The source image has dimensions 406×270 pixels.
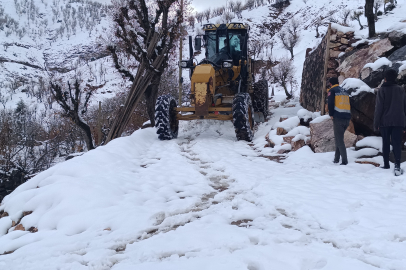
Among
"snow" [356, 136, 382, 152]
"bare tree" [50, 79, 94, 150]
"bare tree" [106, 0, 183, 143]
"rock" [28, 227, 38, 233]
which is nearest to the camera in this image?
"rock" [28, 227, 38, 233]

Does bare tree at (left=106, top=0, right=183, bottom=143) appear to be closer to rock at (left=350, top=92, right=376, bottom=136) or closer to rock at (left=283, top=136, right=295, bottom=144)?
rock at (left=283, top=136, right=295, bottom=144)

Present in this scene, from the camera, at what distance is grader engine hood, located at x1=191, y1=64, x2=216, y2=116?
7.52m

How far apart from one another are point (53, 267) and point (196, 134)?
291 inches

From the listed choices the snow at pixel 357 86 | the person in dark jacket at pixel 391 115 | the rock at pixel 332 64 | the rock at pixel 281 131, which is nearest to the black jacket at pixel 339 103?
the person in dark jacket at pixel 391 115

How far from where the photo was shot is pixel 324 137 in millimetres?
6203

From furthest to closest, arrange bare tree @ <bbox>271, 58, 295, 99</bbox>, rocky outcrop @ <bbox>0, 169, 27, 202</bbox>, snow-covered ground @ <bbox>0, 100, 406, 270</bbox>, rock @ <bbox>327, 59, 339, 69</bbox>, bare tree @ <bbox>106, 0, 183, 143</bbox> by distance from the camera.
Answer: bare tree @ <bbox>271, 58, 295, 99</bbox> < rocky outcrop @ <bbox>0, 169, 27, 202</bbox> < bare tree @ <bbox>106, 0, 183, 143</bbox> < rock @ <bbox>327, 59, 339, 69</bbox> < snow-covered ground @ <bbox>0, 100, 406, 270</bbox>

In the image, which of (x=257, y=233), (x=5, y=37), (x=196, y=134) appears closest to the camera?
(x=257, y=233)

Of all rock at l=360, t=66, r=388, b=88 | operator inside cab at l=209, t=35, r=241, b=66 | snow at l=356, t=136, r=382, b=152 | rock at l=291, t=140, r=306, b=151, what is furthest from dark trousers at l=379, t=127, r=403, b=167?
operator inside cab at l=209, t=35, r=241, b=66

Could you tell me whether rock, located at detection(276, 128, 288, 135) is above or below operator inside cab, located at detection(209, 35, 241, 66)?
below

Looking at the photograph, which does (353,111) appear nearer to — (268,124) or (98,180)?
(268,124)

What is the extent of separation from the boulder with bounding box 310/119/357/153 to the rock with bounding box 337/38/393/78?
152cm

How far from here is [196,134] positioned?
9.48 meters

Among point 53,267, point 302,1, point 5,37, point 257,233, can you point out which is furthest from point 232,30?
point 5,37

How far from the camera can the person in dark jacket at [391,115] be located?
454cm
